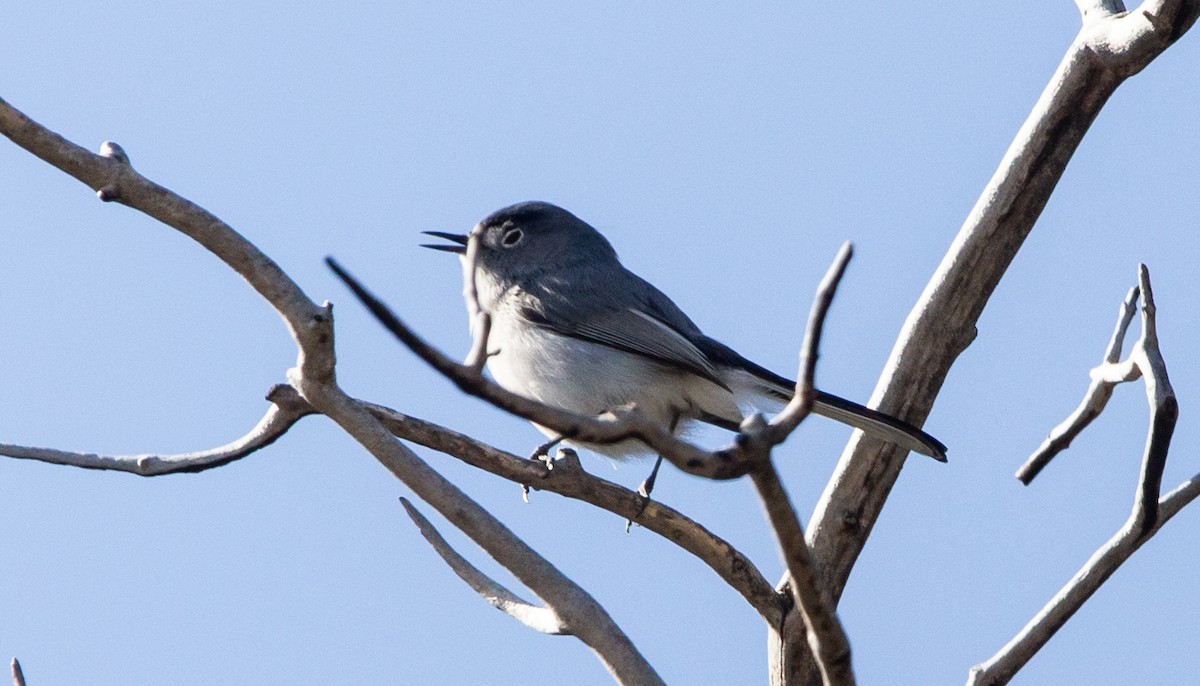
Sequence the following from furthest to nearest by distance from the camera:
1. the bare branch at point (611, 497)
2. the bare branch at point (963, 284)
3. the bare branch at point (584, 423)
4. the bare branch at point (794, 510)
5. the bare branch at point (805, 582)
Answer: the bare branch at point (963, 284), the bare branch at point (611, 497), the bare branch at point (805, 582), the bare branch at point (794, 510), the bare branch at point (584, 423)

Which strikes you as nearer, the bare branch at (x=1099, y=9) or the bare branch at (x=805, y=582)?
the bare branch at (x=805, y=582)

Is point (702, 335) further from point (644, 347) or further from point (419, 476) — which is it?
point (419, 476)

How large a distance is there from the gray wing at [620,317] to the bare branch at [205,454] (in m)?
1.89

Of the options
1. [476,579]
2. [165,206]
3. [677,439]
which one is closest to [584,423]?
[677,439]

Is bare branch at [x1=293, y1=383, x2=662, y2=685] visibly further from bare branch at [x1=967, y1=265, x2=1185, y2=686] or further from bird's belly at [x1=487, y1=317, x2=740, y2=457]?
bird's belly at [x1=487, y1=317, x2=740, y2=457]

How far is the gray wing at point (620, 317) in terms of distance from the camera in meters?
4.94

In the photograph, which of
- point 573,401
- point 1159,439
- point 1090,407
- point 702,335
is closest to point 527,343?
point 573,401

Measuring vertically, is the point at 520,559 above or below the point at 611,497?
below

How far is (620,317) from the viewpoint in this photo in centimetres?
516

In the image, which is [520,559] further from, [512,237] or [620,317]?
[512,237]

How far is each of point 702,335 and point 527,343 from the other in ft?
2.19

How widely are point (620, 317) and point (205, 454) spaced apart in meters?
2.13

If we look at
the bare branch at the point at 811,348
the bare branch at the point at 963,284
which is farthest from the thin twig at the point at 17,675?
the bare branch at the point at 963,284

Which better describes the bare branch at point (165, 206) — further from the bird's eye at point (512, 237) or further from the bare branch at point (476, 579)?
the bird's eye at point (512, 237)
